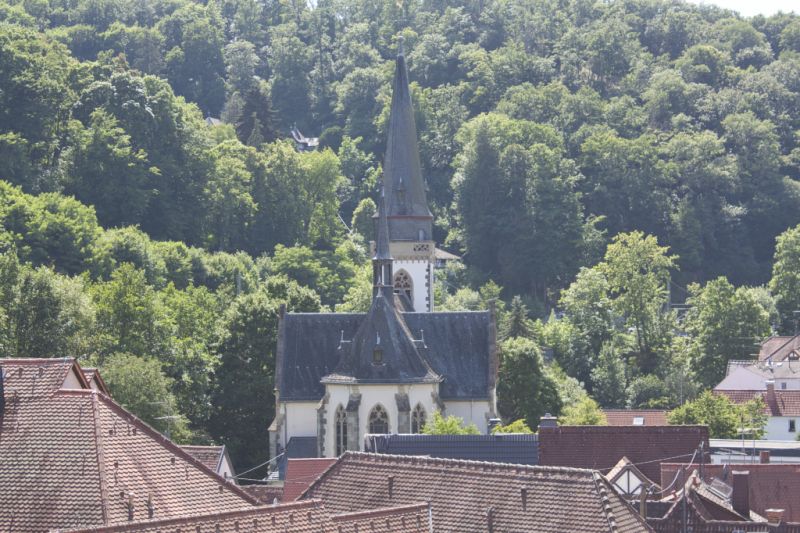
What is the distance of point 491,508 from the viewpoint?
35.4 metres

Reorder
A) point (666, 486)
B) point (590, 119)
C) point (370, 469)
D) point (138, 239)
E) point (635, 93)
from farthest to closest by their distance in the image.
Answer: point (635, 93)
point (590, 119)
point (138, 239)
point (666, 486)
point (370, 469)

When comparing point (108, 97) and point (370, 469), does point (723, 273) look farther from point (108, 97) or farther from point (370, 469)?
point (370, 469)

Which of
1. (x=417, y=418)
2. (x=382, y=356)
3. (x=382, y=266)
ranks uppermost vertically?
(x=382, y=266)

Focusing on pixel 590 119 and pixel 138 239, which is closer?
pixel 138 239

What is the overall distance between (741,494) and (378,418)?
87.1ft

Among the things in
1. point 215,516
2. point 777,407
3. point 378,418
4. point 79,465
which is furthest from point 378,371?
point 215,516

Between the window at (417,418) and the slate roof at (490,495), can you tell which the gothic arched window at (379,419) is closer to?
the window at (417,418)

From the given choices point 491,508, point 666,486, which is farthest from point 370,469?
point 666,486

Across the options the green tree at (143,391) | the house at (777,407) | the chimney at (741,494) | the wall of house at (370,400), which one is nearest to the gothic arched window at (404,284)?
the wall of house at (370,400)

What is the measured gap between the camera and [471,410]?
265 feet

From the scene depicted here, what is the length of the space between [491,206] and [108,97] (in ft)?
105

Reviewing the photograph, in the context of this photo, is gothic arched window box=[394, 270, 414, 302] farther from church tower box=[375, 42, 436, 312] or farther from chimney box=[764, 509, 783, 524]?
chimney box=[764, 509, 783, 524]

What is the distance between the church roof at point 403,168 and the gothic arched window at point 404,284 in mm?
3338

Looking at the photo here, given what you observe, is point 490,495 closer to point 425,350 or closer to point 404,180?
point 425,350
